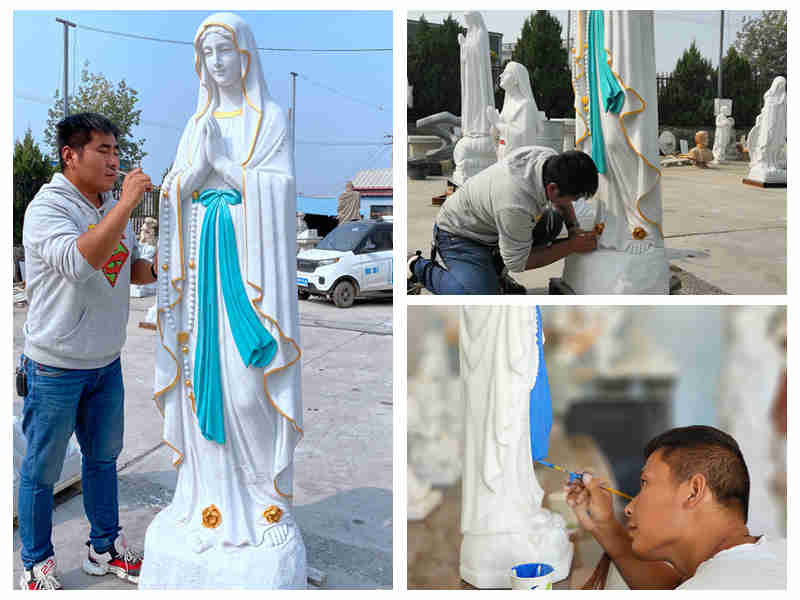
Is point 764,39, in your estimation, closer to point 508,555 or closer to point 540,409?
point 540,409

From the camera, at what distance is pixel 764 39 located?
21.3 feet

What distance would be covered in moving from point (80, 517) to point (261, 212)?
194cm

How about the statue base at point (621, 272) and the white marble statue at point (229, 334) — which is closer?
→ the white marble statue at point (229, 334)

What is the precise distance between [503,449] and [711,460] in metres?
0.83

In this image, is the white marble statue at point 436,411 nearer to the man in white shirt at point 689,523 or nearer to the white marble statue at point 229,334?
the man in white shirt at point 689,523

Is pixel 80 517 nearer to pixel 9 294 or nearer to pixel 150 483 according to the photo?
pixel 150 483

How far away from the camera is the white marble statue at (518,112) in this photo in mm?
4457

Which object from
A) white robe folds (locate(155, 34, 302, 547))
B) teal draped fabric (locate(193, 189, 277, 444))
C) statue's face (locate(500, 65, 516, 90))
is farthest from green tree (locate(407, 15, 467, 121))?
teal draped fabric (locate(193, 189, 277, 444))

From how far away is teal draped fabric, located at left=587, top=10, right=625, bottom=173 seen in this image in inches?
105

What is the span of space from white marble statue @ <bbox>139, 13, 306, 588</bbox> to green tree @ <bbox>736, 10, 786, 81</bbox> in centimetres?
584

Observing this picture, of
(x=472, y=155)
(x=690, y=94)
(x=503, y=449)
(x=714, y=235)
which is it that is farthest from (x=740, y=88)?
(x=503, y=449)

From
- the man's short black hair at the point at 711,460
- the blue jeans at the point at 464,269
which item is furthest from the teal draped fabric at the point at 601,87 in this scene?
the man's short black hair at the point at 711,460

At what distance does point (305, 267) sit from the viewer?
8797mm

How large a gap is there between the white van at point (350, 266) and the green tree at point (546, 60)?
413cm
